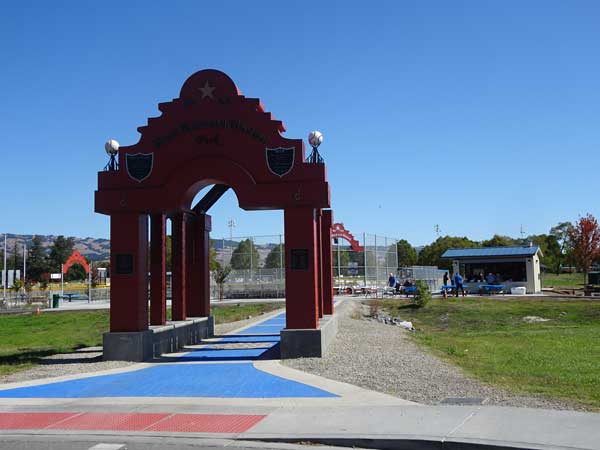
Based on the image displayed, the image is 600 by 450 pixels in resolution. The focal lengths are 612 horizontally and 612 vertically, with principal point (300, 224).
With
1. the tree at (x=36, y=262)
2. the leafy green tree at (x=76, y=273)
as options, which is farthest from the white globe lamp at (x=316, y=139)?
the leafy green tree at (x=76, y=273)

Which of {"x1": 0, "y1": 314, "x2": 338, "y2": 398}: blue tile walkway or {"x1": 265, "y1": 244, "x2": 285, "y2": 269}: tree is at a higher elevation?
{"x1": 265, "y1": 244, "x2": 285, "y2": 269}: tree

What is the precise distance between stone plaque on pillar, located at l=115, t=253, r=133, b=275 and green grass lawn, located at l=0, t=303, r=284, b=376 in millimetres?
3130

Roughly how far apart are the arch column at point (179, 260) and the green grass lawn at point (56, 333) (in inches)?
136

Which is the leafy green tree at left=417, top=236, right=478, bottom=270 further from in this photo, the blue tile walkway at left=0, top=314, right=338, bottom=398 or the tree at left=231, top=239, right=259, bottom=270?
the blue tile walkway at left=0, top=314, right=338, bottom=398

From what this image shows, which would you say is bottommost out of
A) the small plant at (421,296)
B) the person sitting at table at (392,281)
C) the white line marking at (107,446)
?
the white line marking at (107,446)

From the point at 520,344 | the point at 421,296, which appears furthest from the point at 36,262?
the point at 520,344

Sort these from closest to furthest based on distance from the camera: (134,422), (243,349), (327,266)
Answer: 1. (134,422)
2. (243,349)
3. (327,266)

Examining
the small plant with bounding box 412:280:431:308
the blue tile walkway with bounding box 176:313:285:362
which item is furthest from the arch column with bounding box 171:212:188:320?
the small plant with bounding box 412:280:431:308

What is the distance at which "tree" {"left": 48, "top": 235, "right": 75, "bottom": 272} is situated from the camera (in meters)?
137

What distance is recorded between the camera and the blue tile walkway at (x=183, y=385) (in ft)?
Result: 35.5

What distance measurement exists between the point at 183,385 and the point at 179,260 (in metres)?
7.37

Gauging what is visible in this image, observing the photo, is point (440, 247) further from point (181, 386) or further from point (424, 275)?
point (181, 386)

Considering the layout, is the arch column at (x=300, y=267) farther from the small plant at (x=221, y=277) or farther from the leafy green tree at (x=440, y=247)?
the leafy green tree at (x=440, y=247)

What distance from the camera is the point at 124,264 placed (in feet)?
52.4
